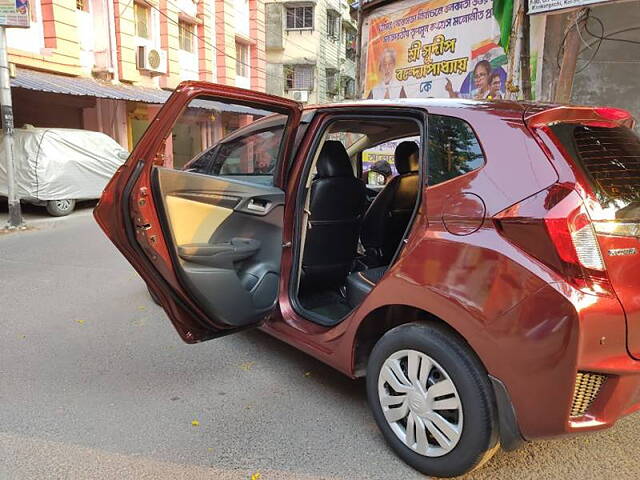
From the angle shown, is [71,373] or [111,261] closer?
[71,373]

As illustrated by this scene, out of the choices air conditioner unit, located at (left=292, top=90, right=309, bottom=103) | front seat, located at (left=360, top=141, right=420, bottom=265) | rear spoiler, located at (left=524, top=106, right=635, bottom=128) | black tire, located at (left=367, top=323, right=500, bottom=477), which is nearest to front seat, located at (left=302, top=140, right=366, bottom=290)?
front seat, located at (left=360, top=141, right=420, bottom=265)

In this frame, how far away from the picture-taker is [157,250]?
8.41ft

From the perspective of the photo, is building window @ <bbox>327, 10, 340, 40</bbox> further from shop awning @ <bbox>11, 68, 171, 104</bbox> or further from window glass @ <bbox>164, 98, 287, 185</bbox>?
window glass @ <bbox>164, 98, 287, 185</bbox>

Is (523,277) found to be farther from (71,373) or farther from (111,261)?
(111,261)

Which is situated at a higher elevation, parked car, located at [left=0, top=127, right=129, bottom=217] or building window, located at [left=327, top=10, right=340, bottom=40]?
building window, located at [left=327, top=10, right=340, bottom=40]

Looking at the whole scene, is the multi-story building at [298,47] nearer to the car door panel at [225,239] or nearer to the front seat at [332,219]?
the front seat at [332,219]

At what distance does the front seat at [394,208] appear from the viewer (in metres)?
3.54

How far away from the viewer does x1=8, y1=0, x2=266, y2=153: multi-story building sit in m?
12.3

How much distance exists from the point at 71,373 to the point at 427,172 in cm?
262

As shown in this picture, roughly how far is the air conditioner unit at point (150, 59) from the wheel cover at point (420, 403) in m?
15.6

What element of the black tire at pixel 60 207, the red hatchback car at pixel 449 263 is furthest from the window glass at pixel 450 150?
the black tire at pixel 60 207

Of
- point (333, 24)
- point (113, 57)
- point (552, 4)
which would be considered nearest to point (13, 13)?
point (113, 57)

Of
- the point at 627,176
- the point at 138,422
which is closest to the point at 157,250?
the point at 138,422

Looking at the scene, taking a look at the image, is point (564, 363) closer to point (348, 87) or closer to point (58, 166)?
point (58, 166)
